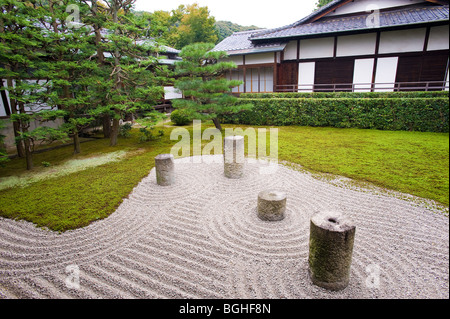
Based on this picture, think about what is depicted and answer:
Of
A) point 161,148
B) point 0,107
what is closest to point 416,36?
point 161,148

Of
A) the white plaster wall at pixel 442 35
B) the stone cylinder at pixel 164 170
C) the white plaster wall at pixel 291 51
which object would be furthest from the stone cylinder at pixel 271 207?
the white plaster wall at pixel 291 51

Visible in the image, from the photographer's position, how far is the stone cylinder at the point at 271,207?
413 cm

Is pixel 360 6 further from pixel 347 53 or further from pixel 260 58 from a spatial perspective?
pixel 260 58

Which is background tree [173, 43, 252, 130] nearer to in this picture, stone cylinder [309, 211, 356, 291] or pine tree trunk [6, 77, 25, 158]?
pine tree trunk [6, 77, 25, 158]

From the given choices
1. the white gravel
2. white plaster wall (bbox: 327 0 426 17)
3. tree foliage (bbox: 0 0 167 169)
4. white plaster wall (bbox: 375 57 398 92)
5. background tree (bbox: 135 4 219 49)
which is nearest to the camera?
the white gravel

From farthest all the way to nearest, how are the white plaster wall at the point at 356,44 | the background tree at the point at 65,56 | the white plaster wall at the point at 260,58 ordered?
the white plaster wall at the point at 260,58 < the white plaster wall at the point at 356,44 < the background tree at the point at 65,56

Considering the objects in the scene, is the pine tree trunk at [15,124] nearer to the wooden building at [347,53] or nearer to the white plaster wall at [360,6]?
the wooden building at [347,53]

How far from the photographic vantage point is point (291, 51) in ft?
48.5

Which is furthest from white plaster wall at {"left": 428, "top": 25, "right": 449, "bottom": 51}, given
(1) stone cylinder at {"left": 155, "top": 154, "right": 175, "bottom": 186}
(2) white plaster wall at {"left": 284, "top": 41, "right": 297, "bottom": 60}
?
(2) white plaster wall at {"left": 284, "top": 41, "right": 297, "bottom": 60}

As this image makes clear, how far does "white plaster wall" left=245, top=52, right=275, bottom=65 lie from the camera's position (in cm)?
1495

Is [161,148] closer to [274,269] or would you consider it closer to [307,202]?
[307,202]

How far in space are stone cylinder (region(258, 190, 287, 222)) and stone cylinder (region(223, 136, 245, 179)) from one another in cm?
186

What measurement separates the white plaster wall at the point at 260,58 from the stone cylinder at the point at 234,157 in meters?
10.7
